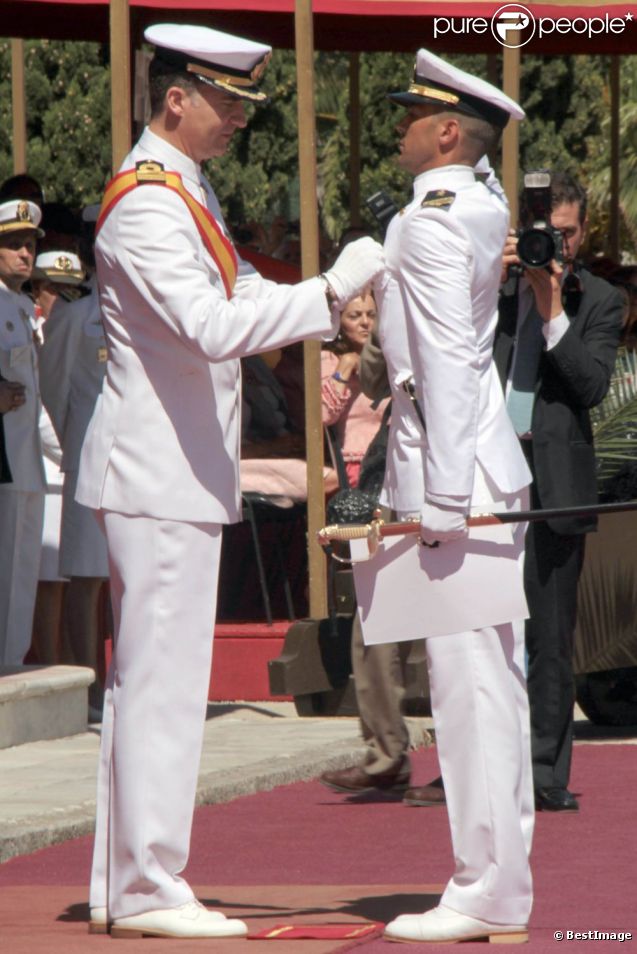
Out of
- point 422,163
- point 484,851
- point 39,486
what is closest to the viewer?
point 484,851

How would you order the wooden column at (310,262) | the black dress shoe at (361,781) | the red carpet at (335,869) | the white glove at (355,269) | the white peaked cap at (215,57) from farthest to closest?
the wooden column at (310,262), the black dress shoe at (361,781), the red carpet at (335,869), the white peaked cap at (215,57), the white glove at (355,269)

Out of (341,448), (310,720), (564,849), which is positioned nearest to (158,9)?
(341,448)

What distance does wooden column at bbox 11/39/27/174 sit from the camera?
1248 cm

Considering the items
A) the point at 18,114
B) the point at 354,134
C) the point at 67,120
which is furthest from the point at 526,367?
the point at 67,120

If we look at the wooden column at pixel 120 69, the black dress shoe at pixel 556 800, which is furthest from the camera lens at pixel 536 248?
the wooden column at pixel 120 69

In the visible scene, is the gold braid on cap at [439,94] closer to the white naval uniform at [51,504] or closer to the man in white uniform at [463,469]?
the man in white uniform at [463,469]

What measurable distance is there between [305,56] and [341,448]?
5.92 ft

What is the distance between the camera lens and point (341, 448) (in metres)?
10.5

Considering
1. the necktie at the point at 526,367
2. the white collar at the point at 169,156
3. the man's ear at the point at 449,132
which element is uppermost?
the man's ear at the point at 449,132

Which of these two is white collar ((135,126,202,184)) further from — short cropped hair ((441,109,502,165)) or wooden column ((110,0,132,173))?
wooden column ((110,0,132,173))

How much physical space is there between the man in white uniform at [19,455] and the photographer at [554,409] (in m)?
2.65

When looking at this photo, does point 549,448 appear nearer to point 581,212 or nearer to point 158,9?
point 581,212

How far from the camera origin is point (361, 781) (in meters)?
8.04

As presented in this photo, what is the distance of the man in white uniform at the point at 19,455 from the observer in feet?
31.4
